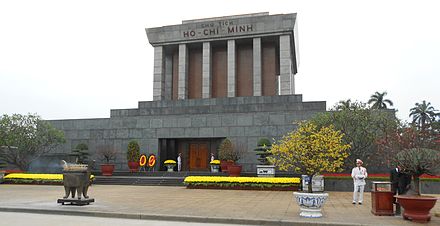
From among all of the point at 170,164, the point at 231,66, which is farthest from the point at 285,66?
the point at 170,164

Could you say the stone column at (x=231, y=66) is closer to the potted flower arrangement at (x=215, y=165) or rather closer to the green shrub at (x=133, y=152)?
the potted flower arrangement at (x=215, y=165)

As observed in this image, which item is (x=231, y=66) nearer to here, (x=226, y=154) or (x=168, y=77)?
(x=168, y=77)

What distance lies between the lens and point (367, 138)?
23.0 m

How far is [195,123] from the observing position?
3130 cm

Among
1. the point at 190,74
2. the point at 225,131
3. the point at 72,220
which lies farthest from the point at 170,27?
the point at 72,220

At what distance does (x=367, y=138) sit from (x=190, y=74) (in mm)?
20133

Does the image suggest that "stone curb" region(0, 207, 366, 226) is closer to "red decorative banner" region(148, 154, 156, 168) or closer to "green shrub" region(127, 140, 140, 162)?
"green shrub" region(127, 140, 140, 162)

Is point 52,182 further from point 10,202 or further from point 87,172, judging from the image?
point 87,172

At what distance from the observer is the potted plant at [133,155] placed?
29562mm

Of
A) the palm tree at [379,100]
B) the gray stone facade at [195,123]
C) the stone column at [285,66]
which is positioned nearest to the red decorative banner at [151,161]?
the gray stone facade at [195,123]

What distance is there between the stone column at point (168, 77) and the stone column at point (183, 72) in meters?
1.95

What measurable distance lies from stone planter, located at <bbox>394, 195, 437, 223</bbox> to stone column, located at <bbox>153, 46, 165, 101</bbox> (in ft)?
94.3

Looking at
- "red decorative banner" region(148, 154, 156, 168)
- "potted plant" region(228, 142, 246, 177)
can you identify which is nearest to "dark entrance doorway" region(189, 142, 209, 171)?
"red decorative banner" region(148, 154, 156, 168)

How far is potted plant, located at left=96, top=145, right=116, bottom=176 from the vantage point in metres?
28.5
